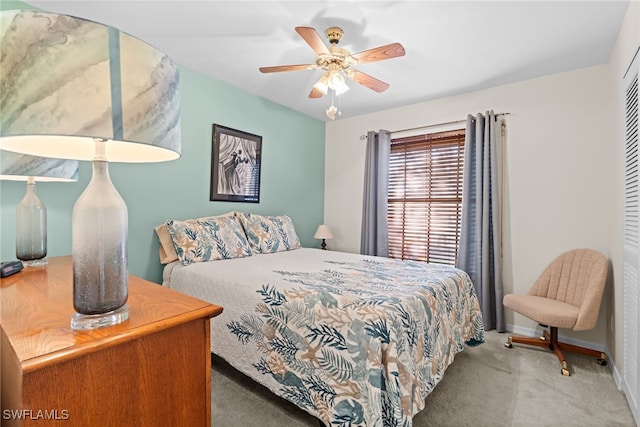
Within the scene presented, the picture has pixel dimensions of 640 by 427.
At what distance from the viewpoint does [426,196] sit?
12.1ft

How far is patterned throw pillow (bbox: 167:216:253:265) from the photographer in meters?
2.52

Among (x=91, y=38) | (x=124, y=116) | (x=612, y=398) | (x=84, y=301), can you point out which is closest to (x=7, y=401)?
(x=84, y=301)

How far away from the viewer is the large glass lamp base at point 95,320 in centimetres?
73

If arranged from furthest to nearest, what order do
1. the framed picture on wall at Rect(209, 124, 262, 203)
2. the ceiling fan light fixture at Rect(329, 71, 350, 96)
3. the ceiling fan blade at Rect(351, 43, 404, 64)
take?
the framed picture on wall at Rect(209, 124, 262, 203), the ceiling fan light fixture at Rect(329, 71, 350, 96), the ceiling fan blade at Rect(351, 43, 404, 64)

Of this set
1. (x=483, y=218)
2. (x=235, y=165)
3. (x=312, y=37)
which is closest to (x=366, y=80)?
(x=312, y=37)

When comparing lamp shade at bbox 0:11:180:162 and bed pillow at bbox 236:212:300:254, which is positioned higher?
lamp shade at bbox 0:11:180:162

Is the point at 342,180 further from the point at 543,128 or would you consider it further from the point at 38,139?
the point at 38,139

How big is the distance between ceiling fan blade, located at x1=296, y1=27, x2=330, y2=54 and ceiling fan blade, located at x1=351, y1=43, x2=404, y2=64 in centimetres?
24

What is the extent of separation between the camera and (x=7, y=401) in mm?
738

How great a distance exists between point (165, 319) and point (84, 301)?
0.19 m

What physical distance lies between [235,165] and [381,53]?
6.64 ft

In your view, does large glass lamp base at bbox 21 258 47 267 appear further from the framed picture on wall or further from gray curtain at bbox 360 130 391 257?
gray curtain at bbox 360 130 391 257

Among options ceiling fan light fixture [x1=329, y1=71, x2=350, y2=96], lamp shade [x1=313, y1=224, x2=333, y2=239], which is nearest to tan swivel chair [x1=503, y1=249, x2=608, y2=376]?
lamp shade [x1=313, y1=224, x2=333, y2=239]

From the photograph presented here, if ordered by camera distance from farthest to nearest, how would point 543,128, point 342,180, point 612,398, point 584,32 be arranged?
1. point 342,180
2. point 543,128
3. point 584,32
4. point 612,398
